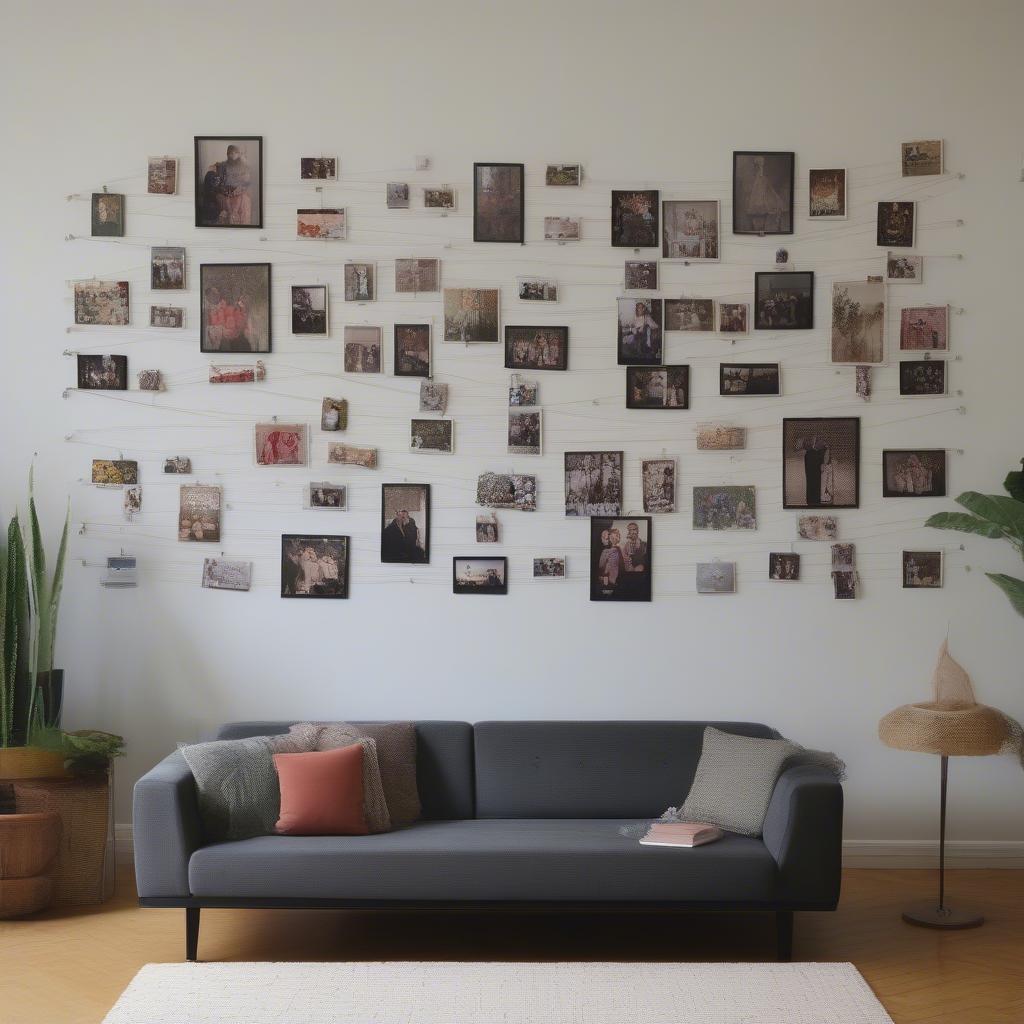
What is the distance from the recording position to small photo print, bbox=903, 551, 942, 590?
5242 mm

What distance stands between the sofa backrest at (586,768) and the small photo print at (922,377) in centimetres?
169

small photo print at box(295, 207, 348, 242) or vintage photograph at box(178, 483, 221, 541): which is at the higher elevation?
small photo print at box(295, 207, 348, 242)

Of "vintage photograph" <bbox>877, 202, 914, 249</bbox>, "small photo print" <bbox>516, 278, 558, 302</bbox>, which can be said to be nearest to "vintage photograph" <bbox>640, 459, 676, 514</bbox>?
"small photo print" <bbox>516, 278, 558, 302</bbox>

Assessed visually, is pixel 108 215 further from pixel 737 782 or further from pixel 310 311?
pixel 737 782

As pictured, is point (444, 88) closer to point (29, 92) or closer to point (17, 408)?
point (29, 92)

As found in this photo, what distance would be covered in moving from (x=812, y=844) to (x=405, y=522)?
222 cm

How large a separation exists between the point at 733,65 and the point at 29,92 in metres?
3.16

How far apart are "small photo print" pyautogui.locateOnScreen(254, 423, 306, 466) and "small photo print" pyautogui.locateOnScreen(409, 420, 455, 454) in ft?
1.67

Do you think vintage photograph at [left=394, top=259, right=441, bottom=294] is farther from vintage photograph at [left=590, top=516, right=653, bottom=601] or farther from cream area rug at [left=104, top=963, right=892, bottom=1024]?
cream area rug at [left=104, top=963, right=892, bottom=1024]

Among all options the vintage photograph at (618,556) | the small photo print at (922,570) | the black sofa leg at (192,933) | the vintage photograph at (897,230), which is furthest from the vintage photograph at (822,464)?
the black sofa leg at (192,933)

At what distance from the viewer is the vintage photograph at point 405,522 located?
524cm

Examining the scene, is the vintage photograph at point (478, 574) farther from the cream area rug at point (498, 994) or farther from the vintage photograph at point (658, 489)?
the cream area rug at point (498, 994)

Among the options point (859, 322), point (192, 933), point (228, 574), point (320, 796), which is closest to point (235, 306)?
point (228, 574)

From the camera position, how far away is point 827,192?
5.25 meters
